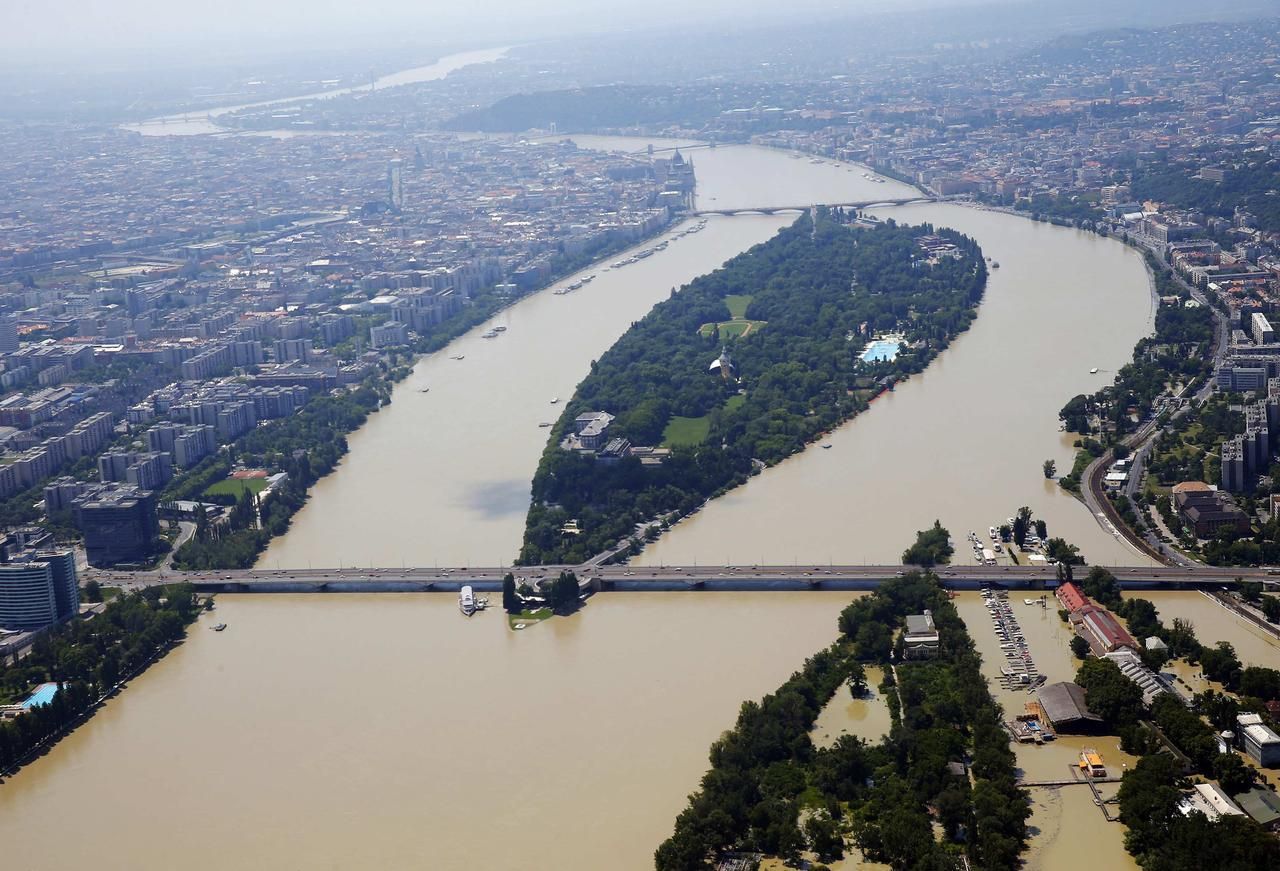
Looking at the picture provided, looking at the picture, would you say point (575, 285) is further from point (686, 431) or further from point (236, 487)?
point (236, 487)

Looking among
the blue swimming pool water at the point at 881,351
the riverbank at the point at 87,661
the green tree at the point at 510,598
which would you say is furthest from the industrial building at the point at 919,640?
the blue swimming pool water at the point at 881,351

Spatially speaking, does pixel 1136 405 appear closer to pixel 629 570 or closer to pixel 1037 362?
pixel 1037 362

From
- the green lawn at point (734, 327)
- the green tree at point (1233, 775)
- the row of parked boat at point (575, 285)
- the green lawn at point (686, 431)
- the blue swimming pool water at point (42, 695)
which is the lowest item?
the row of parked boat at point (575, 285)

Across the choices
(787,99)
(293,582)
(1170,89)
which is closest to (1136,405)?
(293,582)

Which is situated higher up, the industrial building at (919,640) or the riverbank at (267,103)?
the industrial building at (919,640)

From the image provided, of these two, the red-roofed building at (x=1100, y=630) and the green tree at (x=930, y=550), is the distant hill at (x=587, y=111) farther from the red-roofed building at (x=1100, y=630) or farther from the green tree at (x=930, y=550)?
the red-roofed building at (x=1100, y=630)

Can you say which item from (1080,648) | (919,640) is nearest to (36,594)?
(919,640)
